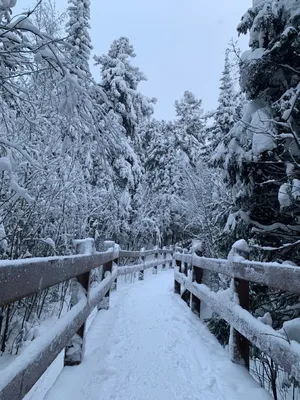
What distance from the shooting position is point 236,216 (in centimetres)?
525

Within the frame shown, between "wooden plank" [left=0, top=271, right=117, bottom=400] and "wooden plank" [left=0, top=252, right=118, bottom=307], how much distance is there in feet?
1.05

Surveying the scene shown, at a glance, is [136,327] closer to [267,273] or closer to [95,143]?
[267,273]

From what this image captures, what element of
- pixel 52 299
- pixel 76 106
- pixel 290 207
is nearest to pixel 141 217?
pixel 52 299

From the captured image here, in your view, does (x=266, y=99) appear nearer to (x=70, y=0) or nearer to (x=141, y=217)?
(x=141, y=217)

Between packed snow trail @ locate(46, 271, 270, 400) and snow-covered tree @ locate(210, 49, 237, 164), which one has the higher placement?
snow-covered tree @ locate(210, 49, 237, 164)

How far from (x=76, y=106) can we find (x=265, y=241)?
3.66 m

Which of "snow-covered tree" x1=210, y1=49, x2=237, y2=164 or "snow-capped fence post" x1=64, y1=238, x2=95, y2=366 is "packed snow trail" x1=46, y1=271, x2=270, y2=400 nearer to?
"snow-capped fence post" x1=64, y1=238, x2=95, y2=366

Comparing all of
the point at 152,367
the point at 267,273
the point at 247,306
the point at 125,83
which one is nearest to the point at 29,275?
the point at 267,273

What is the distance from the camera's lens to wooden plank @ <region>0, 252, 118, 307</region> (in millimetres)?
1271

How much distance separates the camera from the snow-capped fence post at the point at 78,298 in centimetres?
304

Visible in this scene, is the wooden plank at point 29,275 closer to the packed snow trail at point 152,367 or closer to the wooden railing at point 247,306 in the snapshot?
the packed snow trail at point 152,367

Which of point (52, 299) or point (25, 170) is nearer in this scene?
point (25, 170)

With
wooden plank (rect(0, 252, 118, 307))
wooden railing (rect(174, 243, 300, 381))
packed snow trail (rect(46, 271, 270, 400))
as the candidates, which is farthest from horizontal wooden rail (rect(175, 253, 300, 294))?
wooden plank (rect(0, 252, 118, 307))

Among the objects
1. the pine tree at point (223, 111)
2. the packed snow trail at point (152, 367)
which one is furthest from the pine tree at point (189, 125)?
the packed snow trail at point (152, 367)
